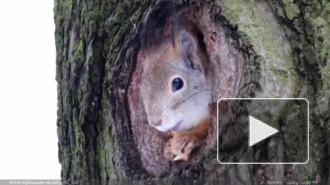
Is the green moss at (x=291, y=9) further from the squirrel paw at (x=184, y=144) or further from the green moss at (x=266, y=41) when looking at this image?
the squirrel paw at (x=184, y=144)

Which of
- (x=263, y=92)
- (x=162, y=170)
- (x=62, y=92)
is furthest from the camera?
(x=62, y=92)

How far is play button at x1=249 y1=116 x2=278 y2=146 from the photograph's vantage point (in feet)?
4.32

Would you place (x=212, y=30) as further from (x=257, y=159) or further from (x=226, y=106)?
(x=257, y=159)

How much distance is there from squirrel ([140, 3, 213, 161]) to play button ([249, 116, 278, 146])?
0.10 meters

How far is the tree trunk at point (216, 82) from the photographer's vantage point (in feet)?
4.37

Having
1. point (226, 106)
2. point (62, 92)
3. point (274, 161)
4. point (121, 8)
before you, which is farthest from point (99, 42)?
point (274, 161)

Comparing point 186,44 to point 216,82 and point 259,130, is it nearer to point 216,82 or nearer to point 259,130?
point 216,82

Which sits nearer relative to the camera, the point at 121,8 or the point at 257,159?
the point at 257,159

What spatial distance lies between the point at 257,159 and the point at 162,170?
0.65 feet

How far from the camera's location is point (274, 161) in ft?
4.38

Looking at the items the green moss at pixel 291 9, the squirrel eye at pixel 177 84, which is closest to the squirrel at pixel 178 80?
the squirrel eye at pixel 177 84

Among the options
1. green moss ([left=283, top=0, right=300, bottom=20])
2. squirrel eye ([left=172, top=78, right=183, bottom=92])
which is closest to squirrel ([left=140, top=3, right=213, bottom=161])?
squirrel eye ([left=172, top=78, right=183, bottom=92])

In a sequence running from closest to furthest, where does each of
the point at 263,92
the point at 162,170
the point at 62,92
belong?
1. the point at 263,92
2. the point at 162,170
3. the point at 62,92

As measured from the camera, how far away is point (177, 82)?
1404 mm
